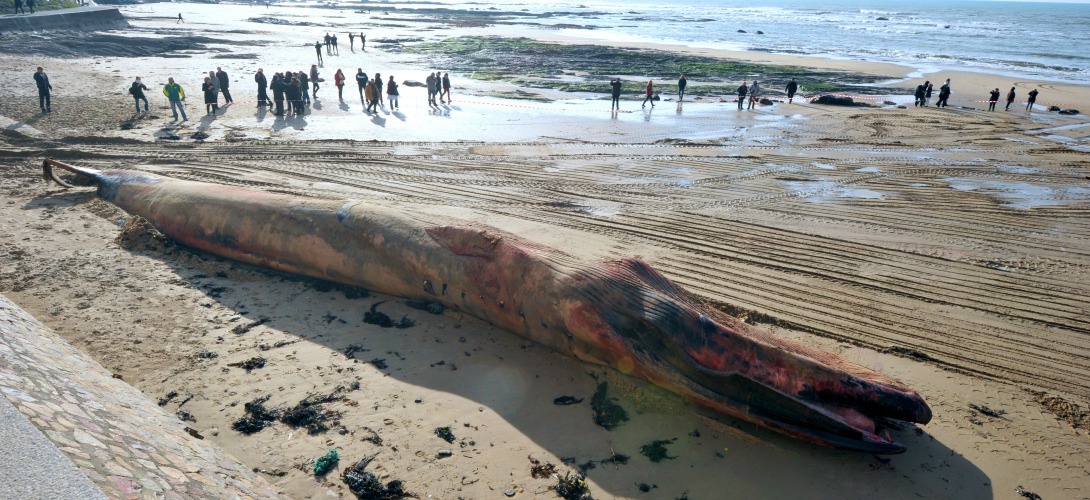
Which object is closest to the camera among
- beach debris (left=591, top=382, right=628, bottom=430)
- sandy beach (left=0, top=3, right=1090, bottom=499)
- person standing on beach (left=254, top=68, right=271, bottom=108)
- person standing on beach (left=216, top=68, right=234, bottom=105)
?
sandy beach (left=0, top=3, right=1090, bottom=499)

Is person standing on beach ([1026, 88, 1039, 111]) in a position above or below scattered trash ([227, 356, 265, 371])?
above

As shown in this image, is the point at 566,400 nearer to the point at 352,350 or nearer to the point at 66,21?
the point at 352,350

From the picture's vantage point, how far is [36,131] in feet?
47.3

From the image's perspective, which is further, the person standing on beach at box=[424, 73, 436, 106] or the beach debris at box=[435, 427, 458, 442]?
the person standing on beach at box=[424, 73, 436, 106]

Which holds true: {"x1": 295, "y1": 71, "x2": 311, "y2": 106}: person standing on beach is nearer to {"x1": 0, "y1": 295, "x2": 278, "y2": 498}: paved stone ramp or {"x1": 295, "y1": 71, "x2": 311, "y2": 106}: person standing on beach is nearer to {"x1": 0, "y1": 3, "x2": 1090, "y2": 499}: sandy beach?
{"x1": 0, "y1": 3, "x2": 1090, "y2": 499}: sandy beach

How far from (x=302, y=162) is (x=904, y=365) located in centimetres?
1138

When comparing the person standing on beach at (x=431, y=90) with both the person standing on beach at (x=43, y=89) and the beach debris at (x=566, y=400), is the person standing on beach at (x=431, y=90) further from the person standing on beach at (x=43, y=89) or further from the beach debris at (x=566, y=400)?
the beach debris at (x=566, y=400)

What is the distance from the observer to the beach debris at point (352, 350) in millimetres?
6270

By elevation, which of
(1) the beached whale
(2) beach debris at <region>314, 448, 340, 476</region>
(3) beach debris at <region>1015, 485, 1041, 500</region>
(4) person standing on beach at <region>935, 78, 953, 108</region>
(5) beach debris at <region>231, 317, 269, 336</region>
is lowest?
(2) beach debris at <region>314, 448, 340, 476</region>

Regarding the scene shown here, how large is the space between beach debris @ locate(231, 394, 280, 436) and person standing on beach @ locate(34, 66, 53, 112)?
15.2m

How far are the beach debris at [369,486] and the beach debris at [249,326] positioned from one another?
8.90 feet

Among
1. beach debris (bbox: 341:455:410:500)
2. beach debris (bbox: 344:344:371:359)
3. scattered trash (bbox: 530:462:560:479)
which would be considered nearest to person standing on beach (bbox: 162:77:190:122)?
beach debris (bbox: 344:344:371:359)

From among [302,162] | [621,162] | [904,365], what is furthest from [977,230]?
[302,162]

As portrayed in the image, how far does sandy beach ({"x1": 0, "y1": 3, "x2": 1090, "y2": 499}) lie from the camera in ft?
16.1
